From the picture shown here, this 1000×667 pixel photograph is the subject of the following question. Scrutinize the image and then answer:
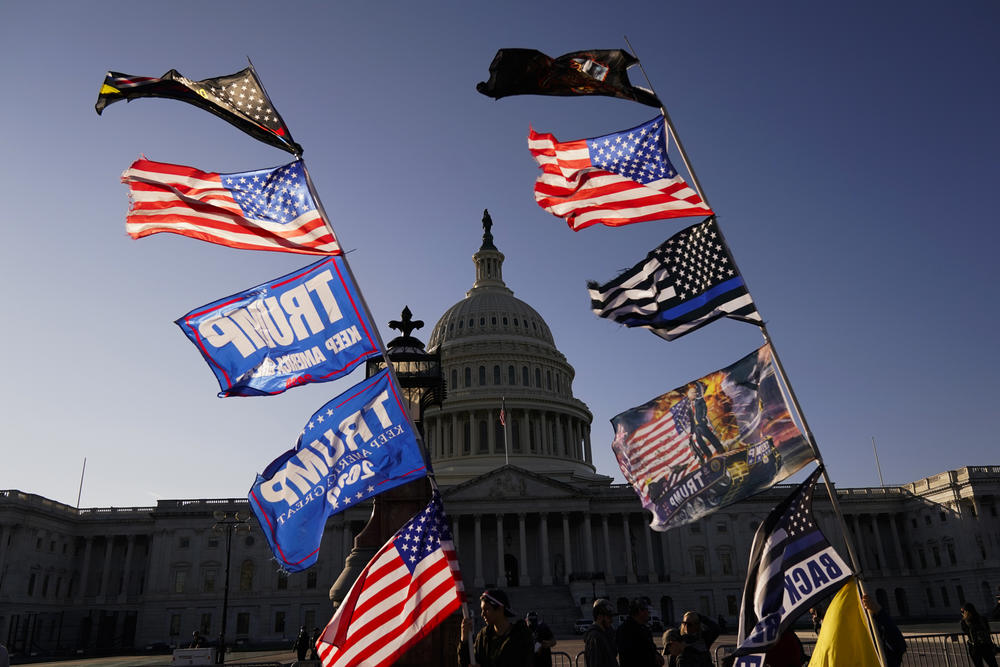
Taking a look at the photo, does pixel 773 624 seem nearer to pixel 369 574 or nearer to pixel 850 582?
pixel 850 582

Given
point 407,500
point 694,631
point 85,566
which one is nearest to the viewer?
point 694,631

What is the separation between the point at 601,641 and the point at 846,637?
9.01 ft

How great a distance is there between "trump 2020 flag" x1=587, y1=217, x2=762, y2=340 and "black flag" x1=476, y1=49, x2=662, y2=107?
2269 millimetres

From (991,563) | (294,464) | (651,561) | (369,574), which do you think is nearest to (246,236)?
(294,464)

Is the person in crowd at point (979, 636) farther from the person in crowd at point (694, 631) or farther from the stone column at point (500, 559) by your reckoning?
the stone column at point (500, 559)

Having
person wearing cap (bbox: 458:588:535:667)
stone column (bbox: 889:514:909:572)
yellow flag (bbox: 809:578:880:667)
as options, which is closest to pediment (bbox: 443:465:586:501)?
stone column (bbox: 889:514:909:572)

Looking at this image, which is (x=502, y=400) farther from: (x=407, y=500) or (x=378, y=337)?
(x=378, y=337)

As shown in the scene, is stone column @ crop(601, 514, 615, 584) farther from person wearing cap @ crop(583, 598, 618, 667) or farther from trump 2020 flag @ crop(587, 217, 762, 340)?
person wearing cap @ crop(583, 598, 618, 667)

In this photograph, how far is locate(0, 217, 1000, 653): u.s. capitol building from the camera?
73438 millimetres

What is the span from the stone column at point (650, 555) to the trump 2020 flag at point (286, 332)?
71890 millimetres

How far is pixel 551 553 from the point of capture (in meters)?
80.0

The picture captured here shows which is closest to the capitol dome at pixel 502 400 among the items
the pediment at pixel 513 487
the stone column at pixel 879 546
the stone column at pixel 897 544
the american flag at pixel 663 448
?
the pediment at pixel 513 487

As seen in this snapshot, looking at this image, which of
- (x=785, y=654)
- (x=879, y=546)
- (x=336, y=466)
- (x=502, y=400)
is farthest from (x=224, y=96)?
(x=879, y=546)

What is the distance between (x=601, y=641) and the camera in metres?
8.80
